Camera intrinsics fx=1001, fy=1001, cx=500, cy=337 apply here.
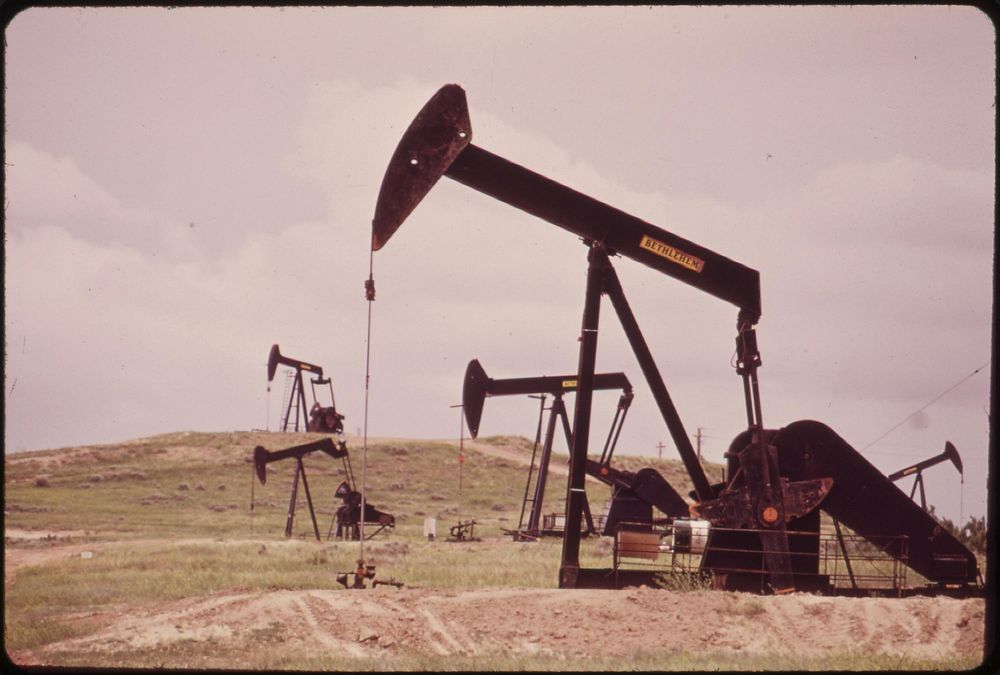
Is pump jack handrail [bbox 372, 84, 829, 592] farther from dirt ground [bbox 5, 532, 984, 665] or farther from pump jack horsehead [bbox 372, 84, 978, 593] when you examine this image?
dirt ground [bbox 5, 532, 984, 665]

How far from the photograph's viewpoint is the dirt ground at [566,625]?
24.7 ft

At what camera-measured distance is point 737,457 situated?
9625 mm

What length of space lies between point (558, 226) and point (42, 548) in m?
14.0

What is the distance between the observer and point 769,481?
366 inches

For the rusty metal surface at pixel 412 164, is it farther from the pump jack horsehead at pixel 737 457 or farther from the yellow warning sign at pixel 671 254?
the yellow warning sign at pixel 671 254

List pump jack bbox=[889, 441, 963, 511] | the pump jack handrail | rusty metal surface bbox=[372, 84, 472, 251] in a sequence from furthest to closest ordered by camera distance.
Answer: pump jack bbox=[889, 441, 963, 511], the pump jack handrail, rusty metal surface bbox=[372, 84, 472, 251]

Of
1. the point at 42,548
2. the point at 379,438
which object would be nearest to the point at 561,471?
the point at 379,438

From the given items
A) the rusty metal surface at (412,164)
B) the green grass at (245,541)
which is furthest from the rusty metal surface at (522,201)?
the green grass at (245,541)

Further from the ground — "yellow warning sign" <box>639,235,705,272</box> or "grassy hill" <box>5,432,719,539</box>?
"yellow warning sign" <box>639,235,705,272</box>

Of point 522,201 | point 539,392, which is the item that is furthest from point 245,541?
point 522,201

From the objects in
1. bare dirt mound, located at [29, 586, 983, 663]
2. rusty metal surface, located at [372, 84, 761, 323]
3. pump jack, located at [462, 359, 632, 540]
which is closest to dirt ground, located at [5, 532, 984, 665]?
bare dirt mound, located at [29, 586, 983, 663]

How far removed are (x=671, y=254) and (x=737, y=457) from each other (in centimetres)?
206

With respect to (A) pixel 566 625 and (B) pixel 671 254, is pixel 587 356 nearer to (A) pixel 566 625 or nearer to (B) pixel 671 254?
(B) pixel 671 254

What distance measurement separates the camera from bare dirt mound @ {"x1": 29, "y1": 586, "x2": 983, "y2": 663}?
7.55 metres
